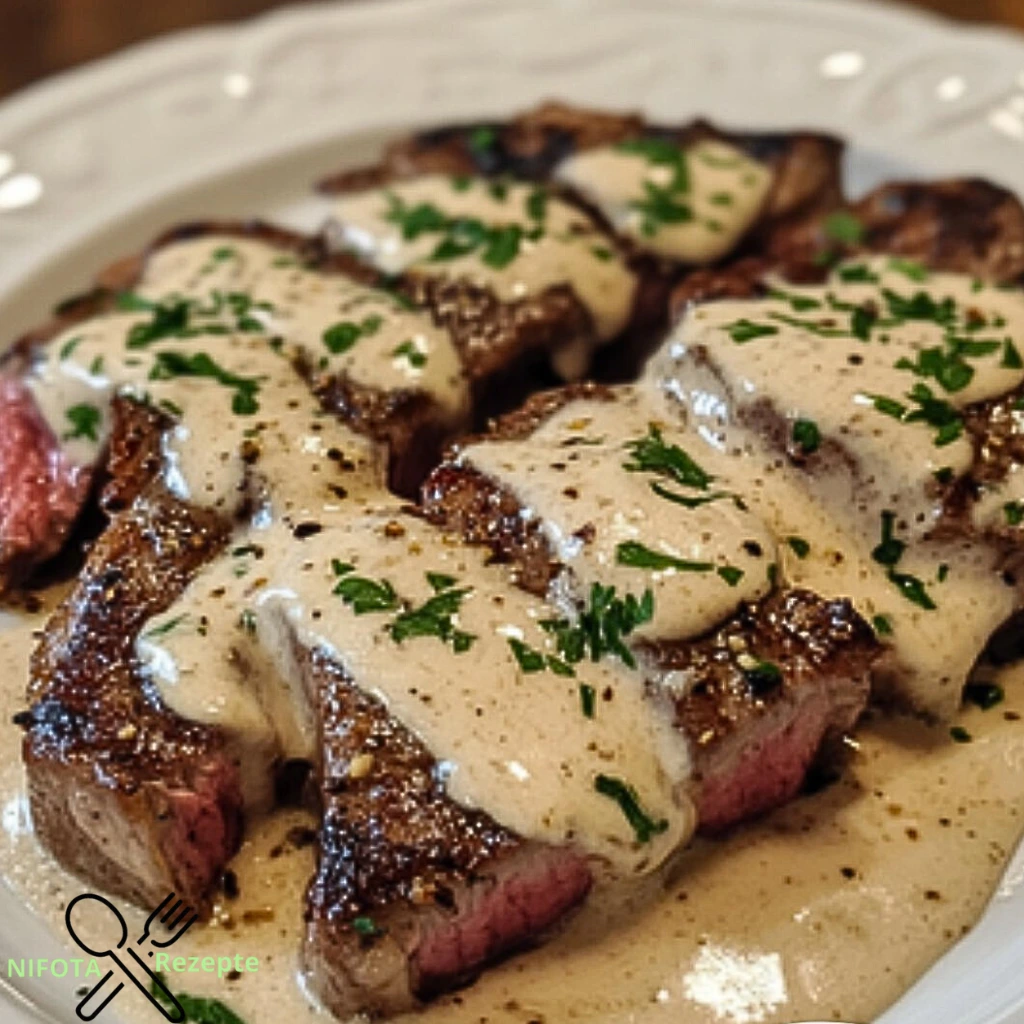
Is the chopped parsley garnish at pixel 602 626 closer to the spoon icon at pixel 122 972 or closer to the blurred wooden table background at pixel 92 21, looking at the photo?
the spoon icon at pixel 122 972

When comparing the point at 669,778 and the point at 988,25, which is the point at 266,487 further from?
the point at 988,25

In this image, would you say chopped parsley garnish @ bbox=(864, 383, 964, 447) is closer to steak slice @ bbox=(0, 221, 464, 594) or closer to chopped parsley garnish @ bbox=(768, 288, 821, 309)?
chopped parsley garnish @ bbox=(768, 288, 821, 309)

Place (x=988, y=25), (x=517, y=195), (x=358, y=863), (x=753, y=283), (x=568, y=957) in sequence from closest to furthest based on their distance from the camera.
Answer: (x=358, y=863)
(x=568, y=957)
(x=753, y=283)
(x=517, y=195)
(x=988, y=25)

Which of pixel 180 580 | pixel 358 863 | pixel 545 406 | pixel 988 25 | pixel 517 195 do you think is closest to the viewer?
pixel 358 863

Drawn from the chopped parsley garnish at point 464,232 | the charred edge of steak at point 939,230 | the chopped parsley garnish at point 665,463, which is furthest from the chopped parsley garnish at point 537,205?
the chopped parsley garnish at point 665,463

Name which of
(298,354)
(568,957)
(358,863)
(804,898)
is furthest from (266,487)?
(804,898)

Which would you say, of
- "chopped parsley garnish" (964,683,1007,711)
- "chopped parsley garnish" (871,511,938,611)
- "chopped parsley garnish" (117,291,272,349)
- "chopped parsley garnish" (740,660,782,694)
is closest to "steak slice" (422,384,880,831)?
"chopped parsley garnish" (740,660,782,694)

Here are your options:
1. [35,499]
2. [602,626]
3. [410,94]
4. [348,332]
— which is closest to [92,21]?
[410,94]
